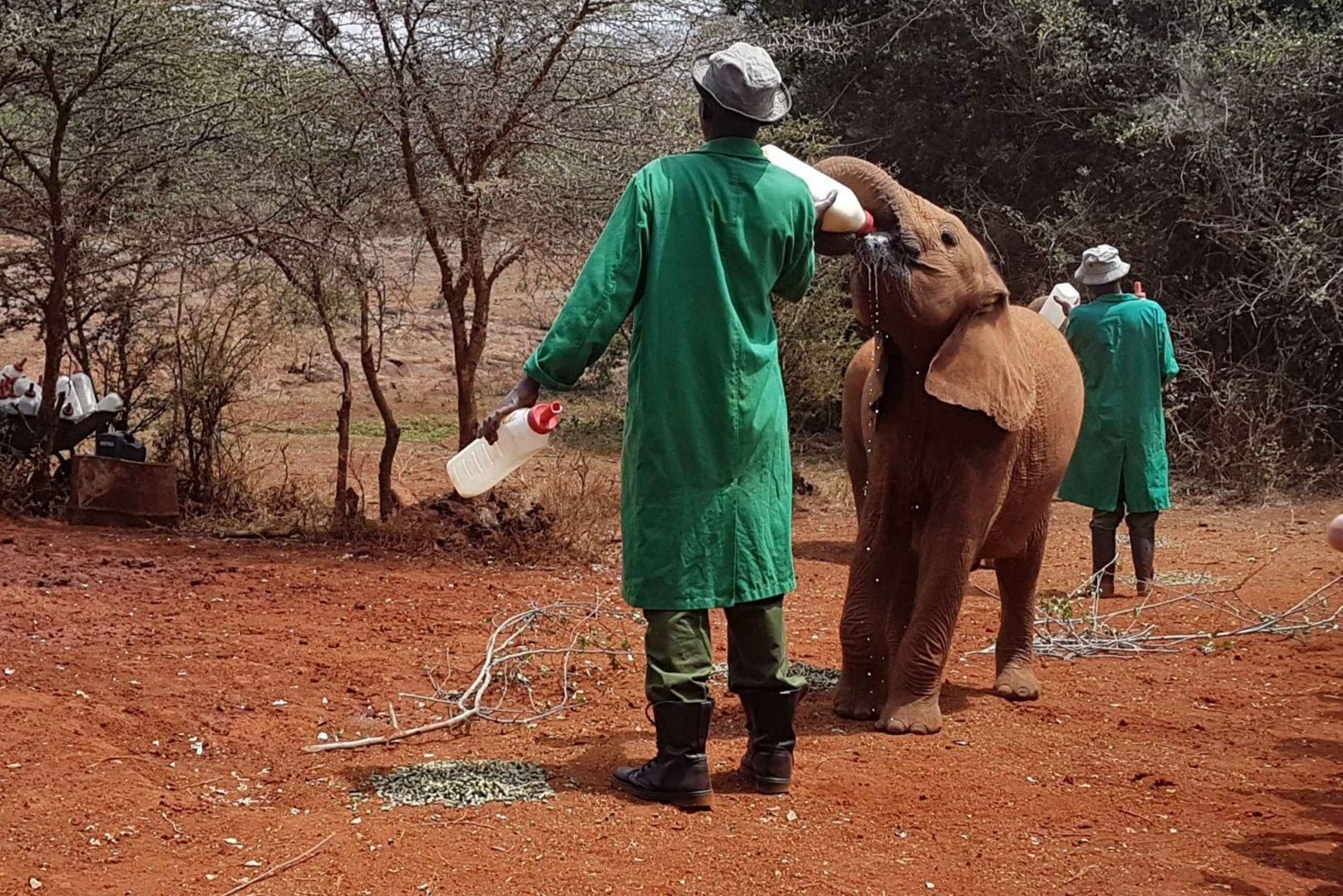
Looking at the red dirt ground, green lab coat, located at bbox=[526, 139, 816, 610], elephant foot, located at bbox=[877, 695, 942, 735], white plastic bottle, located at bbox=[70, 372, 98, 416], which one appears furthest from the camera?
white plastic bottle, located at bbox=[70, 372, 98, 416]

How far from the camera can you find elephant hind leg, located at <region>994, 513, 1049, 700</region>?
6.13 metres

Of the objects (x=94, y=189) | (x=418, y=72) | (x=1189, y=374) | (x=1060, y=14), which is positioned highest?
(x=1060, y=14)

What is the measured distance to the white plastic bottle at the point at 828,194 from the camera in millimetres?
4801

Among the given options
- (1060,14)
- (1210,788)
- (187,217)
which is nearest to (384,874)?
(1210,788)

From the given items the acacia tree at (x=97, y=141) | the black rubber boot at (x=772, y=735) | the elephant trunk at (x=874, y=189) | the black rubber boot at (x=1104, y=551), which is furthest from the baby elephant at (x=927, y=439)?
the acacia tree at (x=97, y=141)

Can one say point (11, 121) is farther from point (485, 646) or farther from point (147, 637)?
point (485, 646)

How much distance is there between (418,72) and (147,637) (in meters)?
3.79

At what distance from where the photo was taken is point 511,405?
14.0ft

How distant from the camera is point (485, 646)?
21.6 ft

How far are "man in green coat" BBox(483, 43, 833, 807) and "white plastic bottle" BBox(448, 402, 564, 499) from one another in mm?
53

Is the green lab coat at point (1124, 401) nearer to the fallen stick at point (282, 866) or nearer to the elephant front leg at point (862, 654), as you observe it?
the elephant front leg at point (862, 654)

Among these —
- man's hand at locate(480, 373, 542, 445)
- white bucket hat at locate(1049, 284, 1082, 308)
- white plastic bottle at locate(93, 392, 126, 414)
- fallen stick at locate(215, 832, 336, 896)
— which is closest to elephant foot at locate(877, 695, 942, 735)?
man's hand at locate(480, 373, 542, 445)

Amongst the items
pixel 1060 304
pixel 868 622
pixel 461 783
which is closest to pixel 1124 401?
pixel 1060 304

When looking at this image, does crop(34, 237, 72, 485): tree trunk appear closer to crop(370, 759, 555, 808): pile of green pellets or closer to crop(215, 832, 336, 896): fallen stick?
crop(370, 759, 555, 808): pile of green pellets
